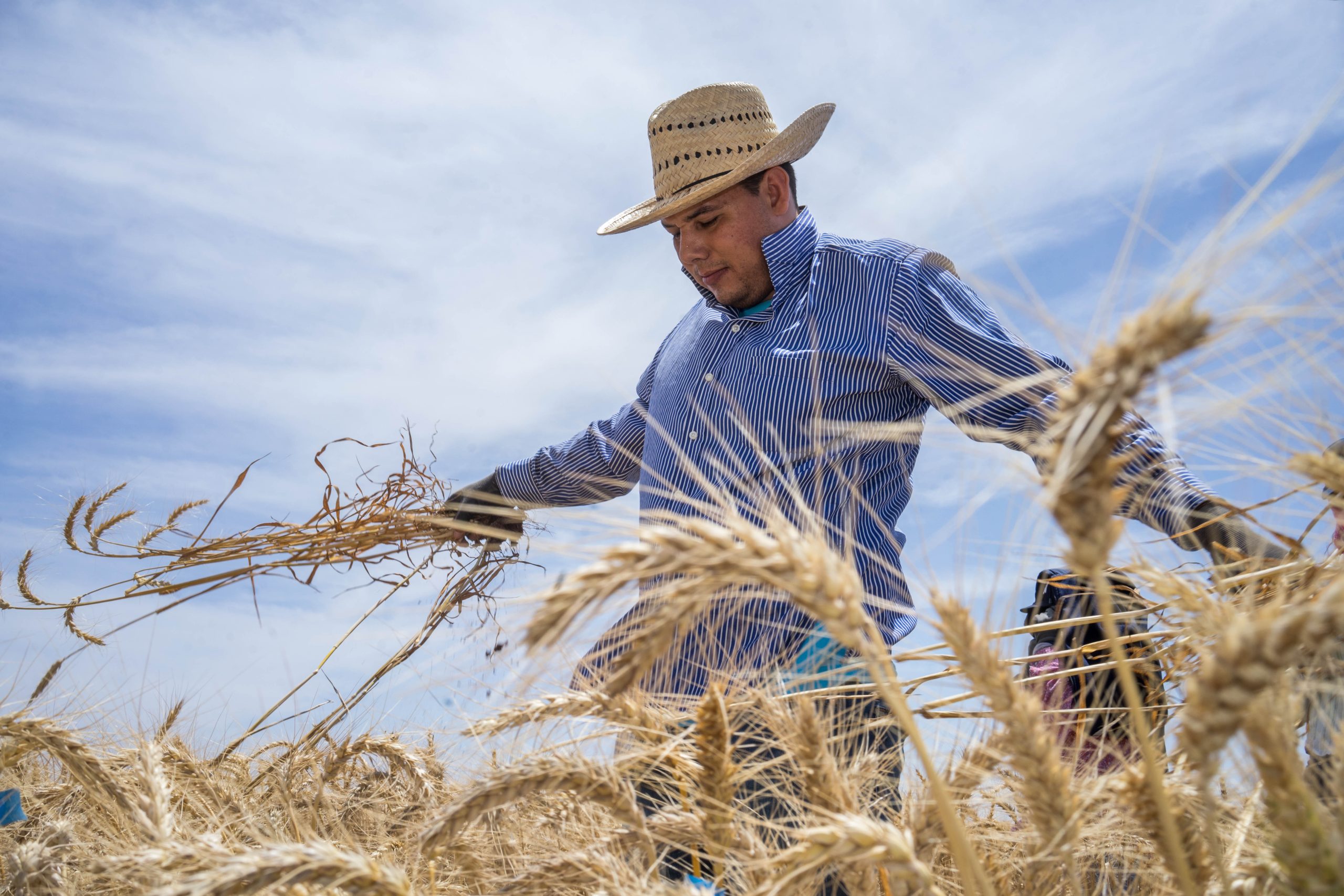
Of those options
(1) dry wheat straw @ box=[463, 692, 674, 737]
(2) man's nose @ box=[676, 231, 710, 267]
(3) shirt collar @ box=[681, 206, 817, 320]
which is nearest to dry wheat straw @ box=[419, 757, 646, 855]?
(1) dry wheat straw @ box=[463, 692, 674, 737]

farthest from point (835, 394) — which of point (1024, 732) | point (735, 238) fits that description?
point (1024, 732)

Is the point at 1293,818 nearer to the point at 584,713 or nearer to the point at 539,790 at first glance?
the point at 539,790

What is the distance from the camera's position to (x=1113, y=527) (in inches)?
27.4

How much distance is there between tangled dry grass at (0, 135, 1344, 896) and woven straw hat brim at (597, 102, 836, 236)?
883 mm

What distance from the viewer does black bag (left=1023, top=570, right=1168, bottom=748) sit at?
4.61ft

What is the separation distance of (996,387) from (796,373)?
0.42 meters

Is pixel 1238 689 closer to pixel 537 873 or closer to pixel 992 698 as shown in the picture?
pixel 992 698

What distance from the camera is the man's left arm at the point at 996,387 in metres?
1.39

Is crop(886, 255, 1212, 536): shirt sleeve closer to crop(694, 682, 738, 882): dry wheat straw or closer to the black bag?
the black bag

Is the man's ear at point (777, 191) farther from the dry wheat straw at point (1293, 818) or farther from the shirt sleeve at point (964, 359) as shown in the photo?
the dry wheat straw at point (1293, 818)

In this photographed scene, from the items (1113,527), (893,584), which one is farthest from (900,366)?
(1113,527)

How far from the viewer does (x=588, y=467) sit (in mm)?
2744

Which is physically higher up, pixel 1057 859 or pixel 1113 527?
pixel 1113 527

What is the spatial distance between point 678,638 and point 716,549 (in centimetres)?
19
